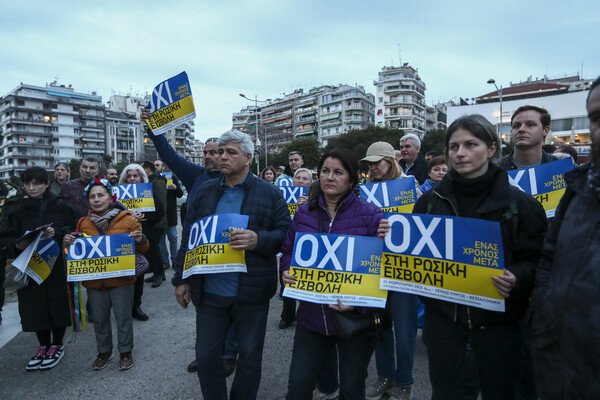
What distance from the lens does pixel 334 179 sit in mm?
2543

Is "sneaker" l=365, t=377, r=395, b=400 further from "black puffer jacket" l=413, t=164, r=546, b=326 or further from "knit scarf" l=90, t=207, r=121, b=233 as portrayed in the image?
"knit scarf" l=90, t=207, r=121, b=233

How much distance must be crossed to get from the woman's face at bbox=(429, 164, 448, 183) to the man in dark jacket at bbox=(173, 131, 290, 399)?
2492 mm

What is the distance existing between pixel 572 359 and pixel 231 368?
3.22m

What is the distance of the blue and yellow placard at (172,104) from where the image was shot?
4.13m

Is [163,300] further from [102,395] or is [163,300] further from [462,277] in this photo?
[462,277]

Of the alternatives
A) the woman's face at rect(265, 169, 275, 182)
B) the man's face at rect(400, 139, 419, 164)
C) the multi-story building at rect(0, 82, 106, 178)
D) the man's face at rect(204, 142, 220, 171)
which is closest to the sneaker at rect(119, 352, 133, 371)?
the man's face at rect(204, 142, 220, 171)

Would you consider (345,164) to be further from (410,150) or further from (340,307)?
(410,150)

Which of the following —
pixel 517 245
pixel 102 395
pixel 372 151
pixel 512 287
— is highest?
pixel 372 151

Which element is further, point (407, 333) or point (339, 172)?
point (407, 333)

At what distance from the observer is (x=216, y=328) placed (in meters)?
2.71

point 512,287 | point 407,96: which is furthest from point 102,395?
point 407,96

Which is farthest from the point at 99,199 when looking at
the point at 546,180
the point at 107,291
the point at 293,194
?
the point at 546,180

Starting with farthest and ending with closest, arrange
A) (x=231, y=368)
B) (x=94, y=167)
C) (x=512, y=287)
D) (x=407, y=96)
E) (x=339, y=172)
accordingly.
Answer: (x=407, y=96) → (x=94, y=167) → (x=231, y=368) → (x=339, y=172) → (x=512, y=287)

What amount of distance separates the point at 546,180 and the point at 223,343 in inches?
127
